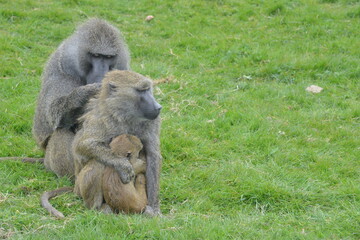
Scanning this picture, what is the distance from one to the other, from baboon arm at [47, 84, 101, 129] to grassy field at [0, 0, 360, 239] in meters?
0.60

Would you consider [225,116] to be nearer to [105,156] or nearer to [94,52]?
[94,52]

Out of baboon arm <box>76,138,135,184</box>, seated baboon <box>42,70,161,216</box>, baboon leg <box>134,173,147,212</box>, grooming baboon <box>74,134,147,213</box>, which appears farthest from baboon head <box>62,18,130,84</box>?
baboon leg <box>134,173,147,212</box>

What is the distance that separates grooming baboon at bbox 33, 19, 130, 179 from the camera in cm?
593

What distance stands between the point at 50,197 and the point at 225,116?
292 centimetres

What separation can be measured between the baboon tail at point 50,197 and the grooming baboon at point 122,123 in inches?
12.9

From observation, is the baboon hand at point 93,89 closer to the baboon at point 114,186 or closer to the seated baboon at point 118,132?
the seated baboon at point 118,132

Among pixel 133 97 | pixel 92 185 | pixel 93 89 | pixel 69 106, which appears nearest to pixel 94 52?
pixel 93 89

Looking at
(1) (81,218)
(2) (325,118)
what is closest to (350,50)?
(2) (325,118)

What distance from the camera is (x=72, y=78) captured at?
241 inches

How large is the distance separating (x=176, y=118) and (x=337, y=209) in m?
2.87

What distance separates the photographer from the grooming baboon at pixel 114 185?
4.95 m

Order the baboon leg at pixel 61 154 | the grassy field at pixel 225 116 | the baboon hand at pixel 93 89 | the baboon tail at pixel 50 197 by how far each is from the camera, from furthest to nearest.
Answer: the baboon leg at pixel 61 154 → the baboon hand at pixel 93 89 → the baboon tail at pixel 50 197 → the grassy field at pixel 225 116

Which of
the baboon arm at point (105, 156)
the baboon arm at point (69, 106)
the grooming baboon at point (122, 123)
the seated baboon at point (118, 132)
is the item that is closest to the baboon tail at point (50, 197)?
the seated baboon at point (118, 132)

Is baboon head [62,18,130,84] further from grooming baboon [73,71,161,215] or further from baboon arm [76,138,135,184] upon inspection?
baboon arm [76,138,135,184]
